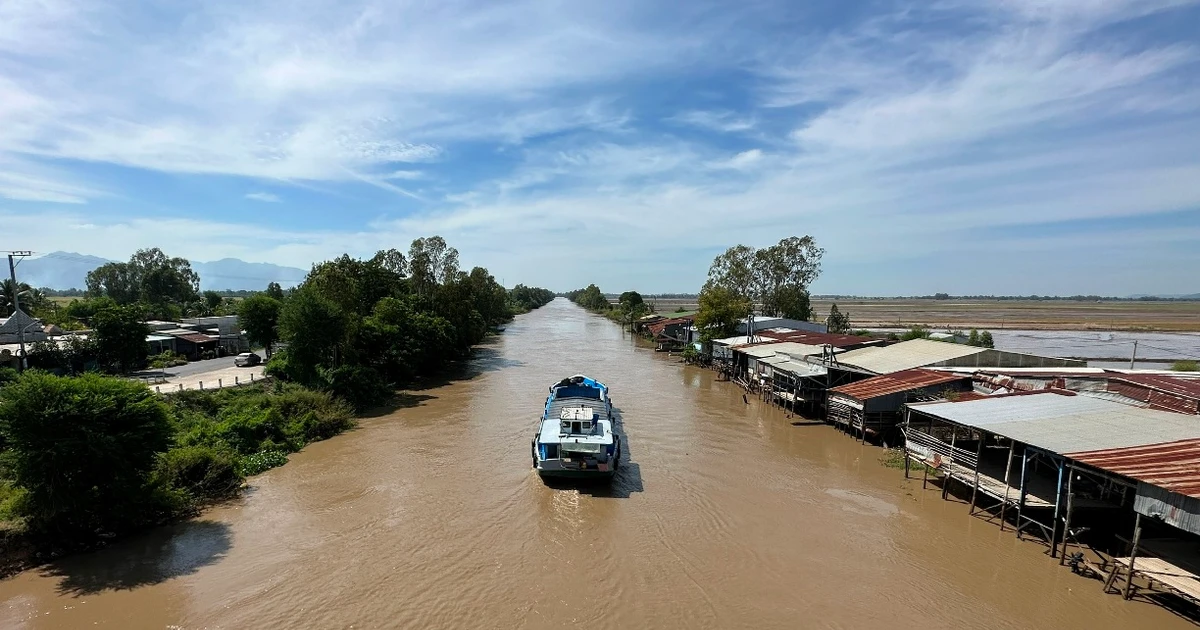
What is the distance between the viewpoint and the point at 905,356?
24406 millimetres

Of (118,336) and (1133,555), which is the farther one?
(118,336)

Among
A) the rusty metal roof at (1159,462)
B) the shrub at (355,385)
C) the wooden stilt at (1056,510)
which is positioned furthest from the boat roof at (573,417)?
the shrub at (355,385)

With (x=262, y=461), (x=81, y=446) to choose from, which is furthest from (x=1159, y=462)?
(x=262, y=461)

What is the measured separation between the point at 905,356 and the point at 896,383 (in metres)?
4.69

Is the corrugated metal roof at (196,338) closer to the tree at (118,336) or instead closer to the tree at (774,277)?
the tree at (118,336)

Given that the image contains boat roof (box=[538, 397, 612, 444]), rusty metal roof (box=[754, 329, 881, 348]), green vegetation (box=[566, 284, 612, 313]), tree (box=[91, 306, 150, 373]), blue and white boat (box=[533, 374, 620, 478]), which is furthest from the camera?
green vegetation (box=[566, 284, 612, 313])

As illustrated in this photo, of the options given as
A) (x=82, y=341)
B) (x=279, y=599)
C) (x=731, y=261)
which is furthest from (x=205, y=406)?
(x=731, y=261)

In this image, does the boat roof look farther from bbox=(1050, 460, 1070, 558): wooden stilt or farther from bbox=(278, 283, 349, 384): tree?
bbox=(278, 283, 349, 384): tree

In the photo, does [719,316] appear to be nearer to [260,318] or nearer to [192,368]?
[260,318]

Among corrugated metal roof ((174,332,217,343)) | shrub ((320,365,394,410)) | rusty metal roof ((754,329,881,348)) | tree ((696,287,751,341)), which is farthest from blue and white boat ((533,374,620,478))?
corrugated metal roof ((174,332,217,343))

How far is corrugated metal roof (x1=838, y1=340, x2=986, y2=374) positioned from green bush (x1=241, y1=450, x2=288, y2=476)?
78.4 ft

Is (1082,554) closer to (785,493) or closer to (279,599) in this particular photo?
(785,493)

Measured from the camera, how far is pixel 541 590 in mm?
10914

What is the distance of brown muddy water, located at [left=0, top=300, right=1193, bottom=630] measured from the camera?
32.9 ft
